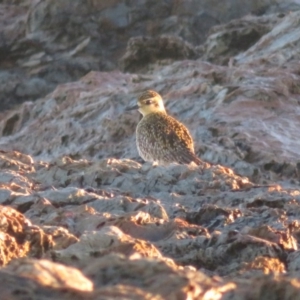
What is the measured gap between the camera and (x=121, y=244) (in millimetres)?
5535

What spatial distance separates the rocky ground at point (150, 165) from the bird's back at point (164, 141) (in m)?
0.38

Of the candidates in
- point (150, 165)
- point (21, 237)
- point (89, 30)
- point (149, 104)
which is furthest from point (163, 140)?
point (89, 30)

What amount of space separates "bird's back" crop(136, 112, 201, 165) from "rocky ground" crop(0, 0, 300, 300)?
1.26 feet

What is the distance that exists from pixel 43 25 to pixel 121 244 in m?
13.5

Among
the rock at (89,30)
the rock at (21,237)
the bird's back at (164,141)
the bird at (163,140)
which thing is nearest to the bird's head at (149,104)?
the bird at (163,140)

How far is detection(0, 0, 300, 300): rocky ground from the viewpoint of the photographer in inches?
158

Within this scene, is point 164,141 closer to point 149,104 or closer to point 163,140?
point 163,140

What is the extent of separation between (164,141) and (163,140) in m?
0.03

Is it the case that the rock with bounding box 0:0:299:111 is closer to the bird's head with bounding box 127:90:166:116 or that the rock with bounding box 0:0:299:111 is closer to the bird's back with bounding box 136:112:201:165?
the bird's head with bounding box 127:90:166:116

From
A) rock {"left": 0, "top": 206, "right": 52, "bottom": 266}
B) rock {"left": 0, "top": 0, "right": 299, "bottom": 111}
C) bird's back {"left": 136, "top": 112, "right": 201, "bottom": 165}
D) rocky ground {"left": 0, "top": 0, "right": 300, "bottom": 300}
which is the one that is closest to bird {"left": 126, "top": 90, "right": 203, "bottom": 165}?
bird's back {"left": 136, "top": 112, "right": 201, "bottom": 165}

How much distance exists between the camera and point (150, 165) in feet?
27.5

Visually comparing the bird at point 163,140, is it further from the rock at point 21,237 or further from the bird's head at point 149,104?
the rock at point 21,237

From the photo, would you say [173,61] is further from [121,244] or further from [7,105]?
[121,244]

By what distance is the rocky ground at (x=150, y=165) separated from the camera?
13.1ft
